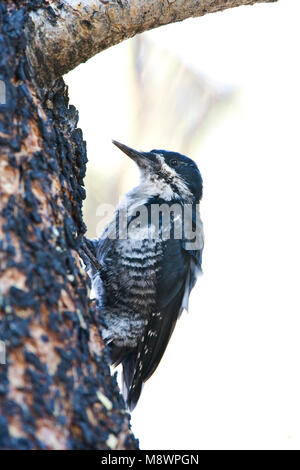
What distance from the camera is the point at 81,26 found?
8.00ft

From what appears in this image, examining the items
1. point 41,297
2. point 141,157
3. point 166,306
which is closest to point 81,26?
point 41,297

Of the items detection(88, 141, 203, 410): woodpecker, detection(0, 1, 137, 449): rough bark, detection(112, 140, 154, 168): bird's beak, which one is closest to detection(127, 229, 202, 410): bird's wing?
detection(88, 141, 203, 410): woodpecker

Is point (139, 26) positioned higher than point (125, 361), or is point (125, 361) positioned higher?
point (139, 26)

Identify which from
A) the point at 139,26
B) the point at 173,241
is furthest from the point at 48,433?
the point at 173,241

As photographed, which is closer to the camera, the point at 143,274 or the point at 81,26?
the point at 81,26

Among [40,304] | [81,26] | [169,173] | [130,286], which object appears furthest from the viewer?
[169,173]

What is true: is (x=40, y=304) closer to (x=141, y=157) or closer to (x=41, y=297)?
(x=41, y=297)

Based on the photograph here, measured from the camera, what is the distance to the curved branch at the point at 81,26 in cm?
232

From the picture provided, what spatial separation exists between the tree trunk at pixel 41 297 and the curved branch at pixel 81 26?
1.02 feet

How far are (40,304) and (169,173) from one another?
2.52 metres

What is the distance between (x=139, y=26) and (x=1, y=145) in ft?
4.13

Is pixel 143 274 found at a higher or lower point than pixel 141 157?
lower

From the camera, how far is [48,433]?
141 centimetres
